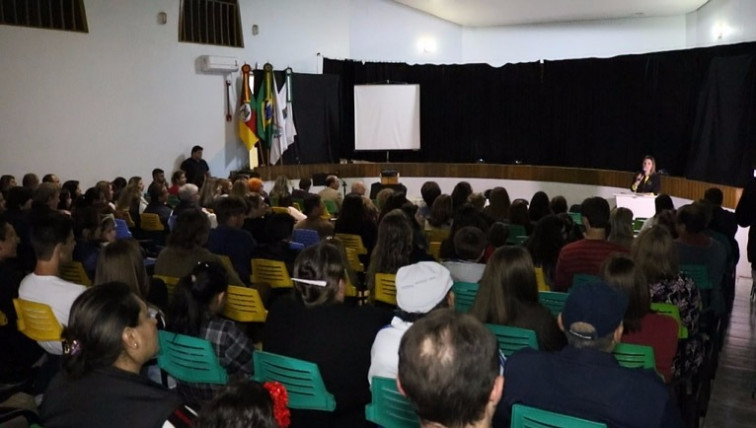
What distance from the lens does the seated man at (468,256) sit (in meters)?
4.81

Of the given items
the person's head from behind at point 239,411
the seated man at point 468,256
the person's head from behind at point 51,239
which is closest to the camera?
the person's head from behind at point 239,411

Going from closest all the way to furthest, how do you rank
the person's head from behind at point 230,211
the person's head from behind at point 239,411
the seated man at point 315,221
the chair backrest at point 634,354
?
the person's head from behind at point 239,411 → the chair backrest at point 634,354 → the person's head from behind at point 230,211 → the seated man at point 315,221

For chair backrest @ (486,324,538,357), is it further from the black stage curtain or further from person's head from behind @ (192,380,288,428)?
the black stage curtain

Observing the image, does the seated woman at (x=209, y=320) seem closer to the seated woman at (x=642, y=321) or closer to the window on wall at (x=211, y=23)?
the seated woman at (x=642, y=321)

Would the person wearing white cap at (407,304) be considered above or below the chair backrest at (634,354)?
above

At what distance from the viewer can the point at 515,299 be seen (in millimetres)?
3342

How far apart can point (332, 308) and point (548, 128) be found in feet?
41.2

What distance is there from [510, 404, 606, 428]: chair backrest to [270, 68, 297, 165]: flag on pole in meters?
11.7

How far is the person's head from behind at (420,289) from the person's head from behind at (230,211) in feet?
10.2

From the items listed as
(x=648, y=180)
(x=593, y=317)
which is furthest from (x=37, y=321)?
(x=648, y=180)

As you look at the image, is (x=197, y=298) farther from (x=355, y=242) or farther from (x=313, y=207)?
(x=313, y=207)

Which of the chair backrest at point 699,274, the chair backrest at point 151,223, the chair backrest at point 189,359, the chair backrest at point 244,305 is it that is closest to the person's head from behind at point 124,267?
the chair backrest at point 189,359

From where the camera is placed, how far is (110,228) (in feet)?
17.6

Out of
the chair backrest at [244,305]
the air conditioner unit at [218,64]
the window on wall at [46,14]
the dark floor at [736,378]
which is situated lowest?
the dark floor at [736,378]
